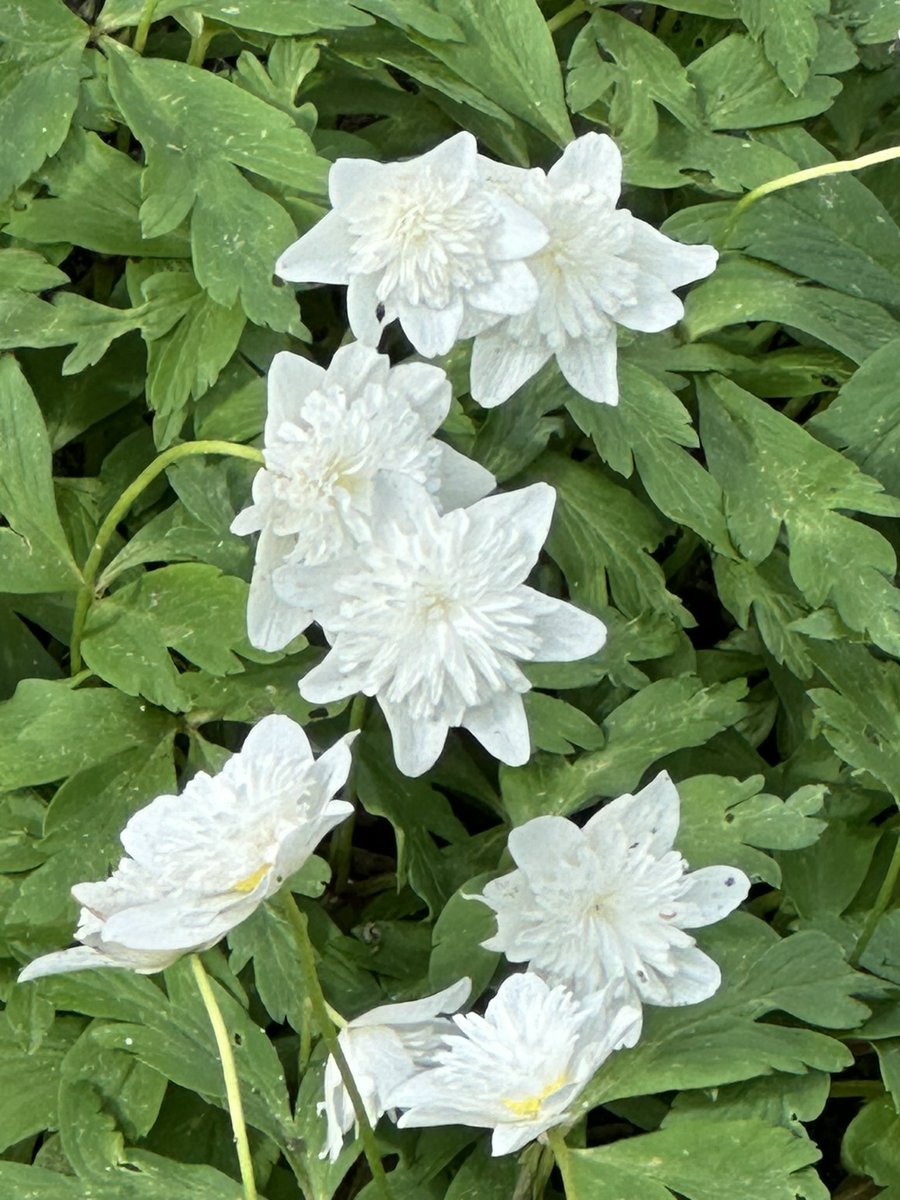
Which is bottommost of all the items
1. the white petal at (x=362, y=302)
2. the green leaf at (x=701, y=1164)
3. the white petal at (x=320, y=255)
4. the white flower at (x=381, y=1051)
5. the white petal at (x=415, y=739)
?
the green leaf at (x=701, y=1164)

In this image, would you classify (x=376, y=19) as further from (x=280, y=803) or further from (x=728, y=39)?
(x=280, y=803)

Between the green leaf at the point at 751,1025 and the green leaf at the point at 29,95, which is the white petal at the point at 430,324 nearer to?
the green leaf at the point at 29,95

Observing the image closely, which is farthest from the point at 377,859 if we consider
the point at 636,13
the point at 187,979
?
the point at 636,13

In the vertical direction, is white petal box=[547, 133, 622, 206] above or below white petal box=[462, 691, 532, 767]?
above

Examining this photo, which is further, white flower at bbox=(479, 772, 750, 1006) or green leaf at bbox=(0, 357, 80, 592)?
green leaf at bbox=(0, 357, 80, 592)

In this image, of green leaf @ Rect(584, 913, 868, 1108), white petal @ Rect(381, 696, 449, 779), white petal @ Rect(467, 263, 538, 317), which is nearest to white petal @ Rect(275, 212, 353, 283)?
white petal @ Rect(467, 263, 538, 317)

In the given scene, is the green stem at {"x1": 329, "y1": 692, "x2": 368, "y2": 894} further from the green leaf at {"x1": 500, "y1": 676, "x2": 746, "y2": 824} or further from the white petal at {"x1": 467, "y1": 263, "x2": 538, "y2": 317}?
the white petal at {"x1": 467, "y1": 263, "x2": 538, "y2": 317}

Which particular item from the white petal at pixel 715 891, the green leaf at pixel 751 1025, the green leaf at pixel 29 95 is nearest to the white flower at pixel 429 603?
the white petal at pixel 715 891
